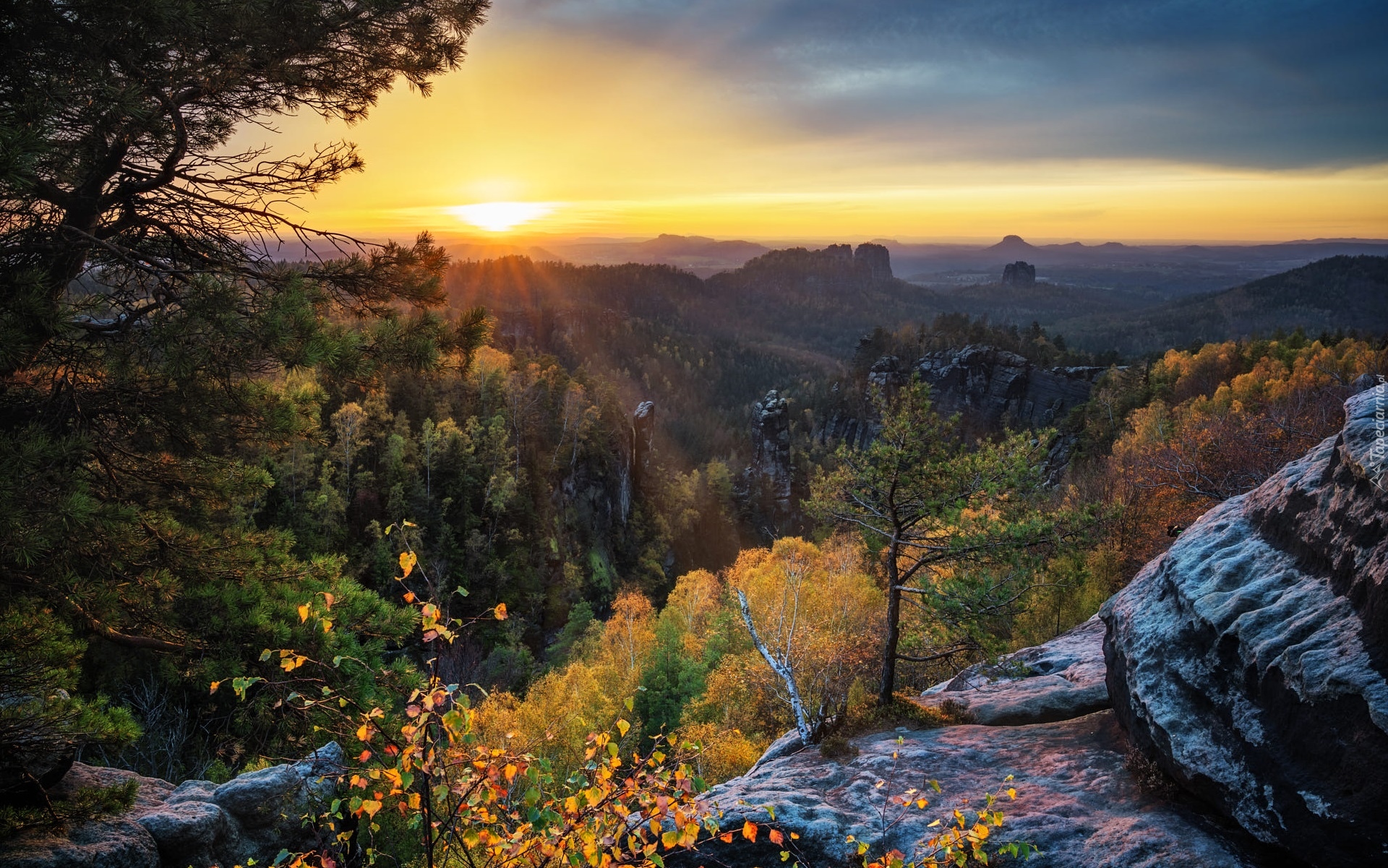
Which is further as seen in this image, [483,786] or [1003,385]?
[1003,385]

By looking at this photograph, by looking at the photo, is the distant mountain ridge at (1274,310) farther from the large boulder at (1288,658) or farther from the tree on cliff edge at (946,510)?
the large boulder at (1288,658)

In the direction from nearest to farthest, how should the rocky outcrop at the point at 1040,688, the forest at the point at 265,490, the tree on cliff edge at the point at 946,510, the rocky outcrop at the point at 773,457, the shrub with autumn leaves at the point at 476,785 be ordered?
the shrub with autumn leaves at the point at 476,785 → the forest at the point at 265,490 → the rocky outcrop at the point at 1040,688 → the tree on cliff edge at the point at 946,510 → the rocky outcrop at the point at 773,457

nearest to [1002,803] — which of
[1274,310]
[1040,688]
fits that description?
[1040,688]

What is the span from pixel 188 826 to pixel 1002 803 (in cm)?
849

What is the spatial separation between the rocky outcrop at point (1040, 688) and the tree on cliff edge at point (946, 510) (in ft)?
2.85

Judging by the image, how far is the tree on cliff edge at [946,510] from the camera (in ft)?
32.2

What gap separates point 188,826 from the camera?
22.7 ft

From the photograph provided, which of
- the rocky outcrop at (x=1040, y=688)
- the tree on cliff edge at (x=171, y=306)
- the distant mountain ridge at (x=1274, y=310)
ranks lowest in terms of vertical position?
the rocky outcrop at (x=1040, y=688)

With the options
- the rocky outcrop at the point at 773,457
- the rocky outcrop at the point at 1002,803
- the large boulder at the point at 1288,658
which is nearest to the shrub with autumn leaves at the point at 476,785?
the rocky outcrop at the point at 1002,803

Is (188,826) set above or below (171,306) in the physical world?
below

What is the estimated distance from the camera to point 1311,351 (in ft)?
175

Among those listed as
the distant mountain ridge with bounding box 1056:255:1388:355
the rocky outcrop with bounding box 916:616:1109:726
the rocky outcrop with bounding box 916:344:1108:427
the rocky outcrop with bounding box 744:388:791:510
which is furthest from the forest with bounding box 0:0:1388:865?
the distant mountain ridge with bounding box 1056:255:1388:355

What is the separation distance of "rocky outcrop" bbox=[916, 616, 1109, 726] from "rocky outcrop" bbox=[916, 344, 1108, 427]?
76.9 m

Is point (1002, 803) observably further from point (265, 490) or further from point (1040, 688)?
point (265, 490)
